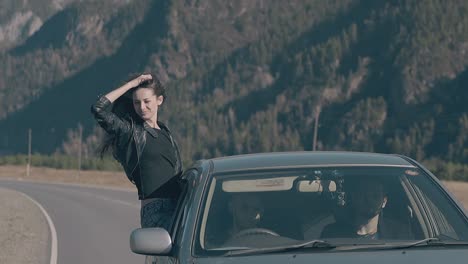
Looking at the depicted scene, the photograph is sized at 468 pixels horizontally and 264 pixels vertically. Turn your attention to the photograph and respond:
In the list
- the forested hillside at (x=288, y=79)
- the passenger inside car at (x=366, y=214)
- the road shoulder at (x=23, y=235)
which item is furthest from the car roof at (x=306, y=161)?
the forested hillside at (x=288, y=79)

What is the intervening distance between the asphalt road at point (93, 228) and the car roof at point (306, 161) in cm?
947

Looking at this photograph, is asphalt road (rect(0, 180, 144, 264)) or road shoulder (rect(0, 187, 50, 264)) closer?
asphalt road (rect(0, 180, 144, 264))

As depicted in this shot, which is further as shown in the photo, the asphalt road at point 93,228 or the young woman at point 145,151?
the asphalt road at point 93,228

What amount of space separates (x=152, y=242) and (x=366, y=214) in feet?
3.85

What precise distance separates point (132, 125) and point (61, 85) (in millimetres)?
190533

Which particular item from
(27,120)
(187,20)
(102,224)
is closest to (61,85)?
(27,120)

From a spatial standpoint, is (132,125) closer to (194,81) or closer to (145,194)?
(145,194)

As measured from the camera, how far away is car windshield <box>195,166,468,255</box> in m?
5.45

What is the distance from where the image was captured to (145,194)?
6.81 metres

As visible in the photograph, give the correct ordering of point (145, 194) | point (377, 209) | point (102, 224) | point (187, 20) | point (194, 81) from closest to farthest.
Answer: point (377, 209) → point (145, 194) → point (102, 224) → point (194, 81) → point (187, 20)

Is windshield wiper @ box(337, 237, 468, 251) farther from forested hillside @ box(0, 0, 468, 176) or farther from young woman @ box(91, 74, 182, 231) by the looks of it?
forested hillside @ box(0, 0, 468, 176)

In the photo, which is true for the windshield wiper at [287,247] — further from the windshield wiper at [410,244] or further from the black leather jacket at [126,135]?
the black leather jacket at [126,135]

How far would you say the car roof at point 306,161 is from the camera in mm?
5832

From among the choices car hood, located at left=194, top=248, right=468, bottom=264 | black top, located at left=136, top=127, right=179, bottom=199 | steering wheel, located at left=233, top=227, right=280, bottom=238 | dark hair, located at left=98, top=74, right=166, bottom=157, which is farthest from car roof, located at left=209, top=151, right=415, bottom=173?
dark hair, located at left=98, top=74, right=166, bottom=157
